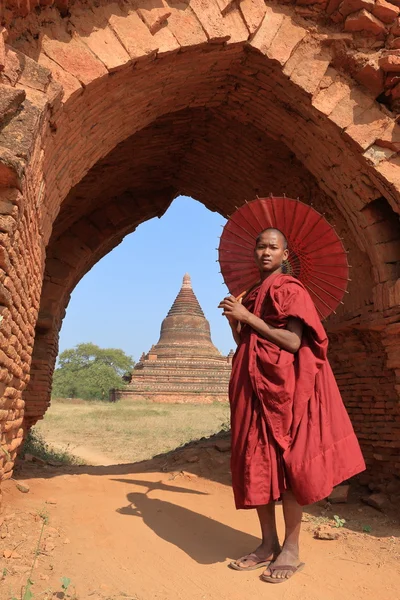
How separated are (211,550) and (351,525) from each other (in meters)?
1.73

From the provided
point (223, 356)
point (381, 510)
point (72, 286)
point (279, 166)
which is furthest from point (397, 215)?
point (223, 356)

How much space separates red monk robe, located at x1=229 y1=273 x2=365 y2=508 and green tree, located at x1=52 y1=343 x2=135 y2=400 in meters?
32.3

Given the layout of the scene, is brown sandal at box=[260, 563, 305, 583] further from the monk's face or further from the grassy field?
the grassy field

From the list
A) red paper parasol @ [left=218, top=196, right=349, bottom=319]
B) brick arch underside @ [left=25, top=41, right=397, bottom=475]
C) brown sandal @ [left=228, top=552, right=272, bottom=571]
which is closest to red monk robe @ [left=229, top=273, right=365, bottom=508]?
brown sandal @ [left=228, top=552, right=272, bottom=571]

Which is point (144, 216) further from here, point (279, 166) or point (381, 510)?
point (381, 510)

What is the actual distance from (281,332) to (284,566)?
143 cm

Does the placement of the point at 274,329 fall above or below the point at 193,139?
below

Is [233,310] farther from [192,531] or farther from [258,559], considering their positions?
[192,531]

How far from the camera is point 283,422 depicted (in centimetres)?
321

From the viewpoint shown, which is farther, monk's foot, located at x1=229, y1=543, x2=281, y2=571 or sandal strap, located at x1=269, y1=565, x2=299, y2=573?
monk's foot, located at x1=229, y1=543, x2=281, y2=571

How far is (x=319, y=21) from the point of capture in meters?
5.00

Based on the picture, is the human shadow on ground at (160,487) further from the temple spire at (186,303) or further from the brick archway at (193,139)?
the temple spire at (186,303)

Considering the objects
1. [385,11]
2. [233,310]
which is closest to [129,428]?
[233,310]

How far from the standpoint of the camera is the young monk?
123 inches
